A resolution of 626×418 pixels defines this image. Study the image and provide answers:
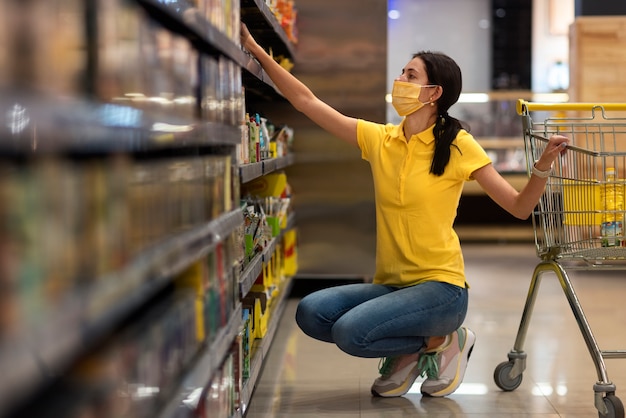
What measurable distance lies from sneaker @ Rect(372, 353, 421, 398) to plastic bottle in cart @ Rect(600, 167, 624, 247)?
828 millimetres

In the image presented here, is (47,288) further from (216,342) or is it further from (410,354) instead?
(410,354)

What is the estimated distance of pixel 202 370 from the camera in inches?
74.2

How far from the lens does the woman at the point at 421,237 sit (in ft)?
10.6

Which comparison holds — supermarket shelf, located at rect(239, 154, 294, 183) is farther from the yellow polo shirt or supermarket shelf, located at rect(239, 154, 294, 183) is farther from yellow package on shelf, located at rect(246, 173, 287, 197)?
the yellow polo shirt

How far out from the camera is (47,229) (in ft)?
3.38

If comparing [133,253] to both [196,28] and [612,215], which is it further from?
[612,215]

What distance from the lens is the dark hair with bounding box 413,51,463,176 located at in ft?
10.9

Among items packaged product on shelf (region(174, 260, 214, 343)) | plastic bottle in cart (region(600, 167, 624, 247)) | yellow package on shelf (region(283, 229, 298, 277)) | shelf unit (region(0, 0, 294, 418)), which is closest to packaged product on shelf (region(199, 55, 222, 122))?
shelf unit (region(0, 0, 294, 418))

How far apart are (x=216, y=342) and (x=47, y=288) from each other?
1075mm

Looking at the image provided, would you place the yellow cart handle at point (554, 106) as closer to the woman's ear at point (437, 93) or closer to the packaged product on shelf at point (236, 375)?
the woman's ear at point (437, 93)

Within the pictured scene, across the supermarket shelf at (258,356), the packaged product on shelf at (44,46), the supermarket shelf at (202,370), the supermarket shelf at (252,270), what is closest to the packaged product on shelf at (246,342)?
the supermarket shelf at (258,356)

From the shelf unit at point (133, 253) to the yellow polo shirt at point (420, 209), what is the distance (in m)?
0.98

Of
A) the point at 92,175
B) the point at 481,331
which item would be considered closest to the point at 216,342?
the point at 92,175

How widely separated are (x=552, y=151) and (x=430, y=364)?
0.93m
